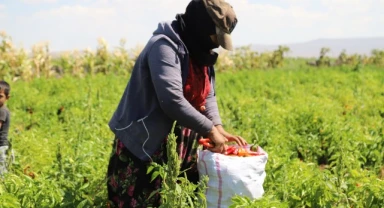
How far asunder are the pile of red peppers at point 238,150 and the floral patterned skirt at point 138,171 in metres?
0.11

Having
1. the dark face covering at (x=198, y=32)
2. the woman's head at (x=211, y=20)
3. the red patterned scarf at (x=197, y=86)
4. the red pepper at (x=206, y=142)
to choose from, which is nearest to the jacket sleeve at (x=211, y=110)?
the red patterned scarf at (x=197, y=86)

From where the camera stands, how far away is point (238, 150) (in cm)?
292

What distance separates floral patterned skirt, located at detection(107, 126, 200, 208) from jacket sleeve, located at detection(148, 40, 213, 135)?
27 centimetres

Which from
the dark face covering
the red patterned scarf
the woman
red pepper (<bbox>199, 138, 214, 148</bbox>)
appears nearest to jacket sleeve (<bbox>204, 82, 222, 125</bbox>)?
the woman

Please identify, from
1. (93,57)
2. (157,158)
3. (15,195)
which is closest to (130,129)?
(157,158)

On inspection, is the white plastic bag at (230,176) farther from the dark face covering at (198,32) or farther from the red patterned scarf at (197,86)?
the dark face covering at (198,32)

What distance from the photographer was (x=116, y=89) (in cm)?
953

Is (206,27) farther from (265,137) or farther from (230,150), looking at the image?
(265,137)

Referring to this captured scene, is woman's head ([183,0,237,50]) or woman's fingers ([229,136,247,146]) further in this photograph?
woman's fingers ([229,136,247,146])

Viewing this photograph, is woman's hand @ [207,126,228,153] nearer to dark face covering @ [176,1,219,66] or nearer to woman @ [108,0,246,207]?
woman @ [108,0,246,207]

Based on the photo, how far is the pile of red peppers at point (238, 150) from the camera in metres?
2.88

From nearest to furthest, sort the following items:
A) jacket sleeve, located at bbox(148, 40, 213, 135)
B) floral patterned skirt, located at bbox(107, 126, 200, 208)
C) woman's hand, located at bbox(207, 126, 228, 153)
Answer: jacket sleeve, located at bbox(148, 40, 213, 135) < woman's hand, located at bbox(207, 126, 228, 153) < floral patterned skirt, located at bbox(107, 126, 200, 208)

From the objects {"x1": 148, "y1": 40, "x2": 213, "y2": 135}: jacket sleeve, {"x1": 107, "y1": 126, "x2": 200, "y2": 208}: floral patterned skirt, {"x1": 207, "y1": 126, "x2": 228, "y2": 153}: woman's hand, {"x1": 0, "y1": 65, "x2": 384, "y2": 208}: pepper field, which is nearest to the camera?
{"x1": 148, "y1": 40, "x2": 213, "y2": 135}: jacket sleeve

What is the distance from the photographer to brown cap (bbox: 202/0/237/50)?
269cm
